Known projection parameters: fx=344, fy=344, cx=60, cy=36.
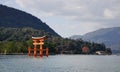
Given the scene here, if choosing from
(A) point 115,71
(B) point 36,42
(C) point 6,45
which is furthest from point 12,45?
(A) point 115,71

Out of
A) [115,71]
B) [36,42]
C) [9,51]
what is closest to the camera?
[115,71]

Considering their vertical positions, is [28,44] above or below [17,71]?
above

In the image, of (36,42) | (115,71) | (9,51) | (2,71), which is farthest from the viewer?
(9,51)

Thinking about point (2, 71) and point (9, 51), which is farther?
point (9, 51)

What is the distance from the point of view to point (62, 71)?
53531mm

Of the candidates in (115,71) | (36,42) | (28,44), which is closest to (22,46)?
(28,44)

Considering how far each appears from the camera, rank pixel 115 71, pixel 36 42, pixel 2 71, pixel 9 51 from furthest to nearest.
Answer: pixel 9 51, pixel 36 42, pixel 115 71, pixel 2 71

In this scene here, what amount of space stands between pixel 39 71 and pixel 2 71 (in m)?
5.55

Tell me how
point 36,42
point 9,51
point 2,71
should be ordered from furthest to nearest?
point 9,51
point 36,42
point 2,71

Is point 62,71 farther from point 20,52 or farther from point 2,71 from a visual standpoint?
point 20,52

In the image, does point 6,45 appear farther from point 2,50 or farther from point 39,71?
point 39,71

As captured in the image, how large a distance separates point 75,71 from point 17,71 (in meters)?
9.08

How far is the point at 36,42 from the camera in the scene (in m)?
133

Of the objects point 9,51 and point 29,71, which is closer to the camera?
point 29,71
